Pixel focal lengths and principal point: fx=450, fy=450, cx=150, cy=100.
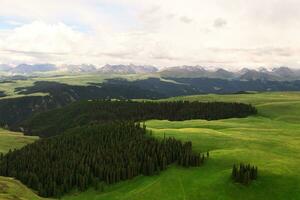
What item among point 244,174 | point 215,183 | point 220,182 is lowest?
point 215,183

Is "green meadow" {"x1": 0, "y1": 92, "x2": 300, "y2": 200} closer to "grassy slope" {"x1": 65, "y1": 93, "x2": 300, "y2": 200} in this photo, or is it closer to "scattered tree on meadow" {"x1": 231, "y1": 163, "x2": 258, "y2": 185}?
"grassy slope" {"x1": 65, "y1": 93, "x2": 300, "y2": 200}

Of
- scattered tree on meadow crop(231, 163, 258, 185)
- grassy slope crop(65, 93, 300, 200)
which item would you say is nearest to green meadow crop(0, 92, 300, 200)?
grassy slope crop(65, 93, 300, 200)

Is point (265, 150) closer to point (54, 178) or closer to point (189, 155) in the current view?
point (189, 155)

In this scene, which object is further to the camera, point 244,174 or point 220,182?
point 220,182

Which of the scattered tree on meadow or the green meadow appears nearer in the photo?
the green meadow

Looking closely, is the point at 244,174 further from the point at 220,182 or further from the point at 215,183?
the point at 215,183

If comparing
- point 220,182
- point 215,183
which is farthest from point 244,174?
point 215,183

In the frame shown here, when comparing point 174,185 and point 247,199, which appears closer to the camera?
point 247,199

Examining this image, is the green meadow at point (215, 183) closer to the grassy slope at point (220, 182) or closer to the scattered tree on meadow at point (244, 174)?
the grassy slope at point (220, 182)

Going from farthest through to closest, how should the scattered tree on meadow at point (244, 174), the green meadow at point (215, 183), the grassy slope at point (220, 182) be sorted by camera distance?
the scattered tree on meadow at point (244, 174)
the grassy slope at point (220, 182)
the green meadow at point (215, 183)

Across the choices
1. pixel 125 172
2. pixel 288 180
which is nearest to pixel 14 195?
pixel 125 172

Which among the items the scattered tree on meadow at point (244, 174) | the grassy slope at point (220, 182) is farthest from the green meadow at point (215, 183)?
the scattered tree on meadow at point (244, 174)
